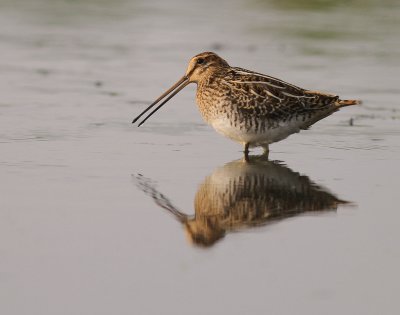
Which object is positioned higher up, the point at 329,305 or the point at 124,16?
the point at 124,16

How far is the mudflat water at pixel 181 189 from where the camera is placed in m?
5.46

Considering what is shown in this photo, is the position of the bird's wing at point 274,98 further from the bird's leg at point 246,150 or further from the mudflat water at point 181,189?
the mudflat water at point 181,189

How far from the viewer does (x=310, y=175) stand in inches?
321

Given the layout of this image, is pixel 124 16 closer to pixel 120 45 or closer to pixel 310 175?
pixel 120 45

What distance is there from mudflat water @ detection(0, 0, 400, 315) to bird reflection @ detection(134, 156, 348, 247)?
2 cm

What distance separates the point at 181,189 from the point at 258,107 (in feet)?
5.40

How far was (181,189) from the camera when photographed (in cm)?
764

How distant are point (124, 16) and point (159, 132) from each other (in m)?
7.45

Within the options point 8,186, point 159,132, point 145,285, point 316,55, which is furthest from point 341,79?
point 145,285

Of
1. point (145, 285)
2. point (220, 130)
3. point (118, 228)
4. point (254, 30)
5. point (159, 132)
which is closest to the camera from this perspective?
point (145, 285)

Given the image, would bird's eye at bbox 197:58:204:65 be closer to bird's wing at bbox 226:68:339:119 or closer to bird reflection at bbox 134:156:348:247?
bird's wing at bbox 226:68:339:119

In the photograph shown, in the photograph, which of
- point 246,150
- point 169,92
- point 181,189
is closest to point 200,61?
point 169,92

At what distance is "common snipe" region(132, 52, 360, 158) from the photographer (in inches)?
354

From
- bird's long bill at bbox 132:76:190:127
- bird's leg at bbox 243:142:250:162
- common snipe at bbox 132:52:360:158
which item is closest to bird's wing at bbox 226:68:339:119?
common snipe at bbox 132:52:360:158
